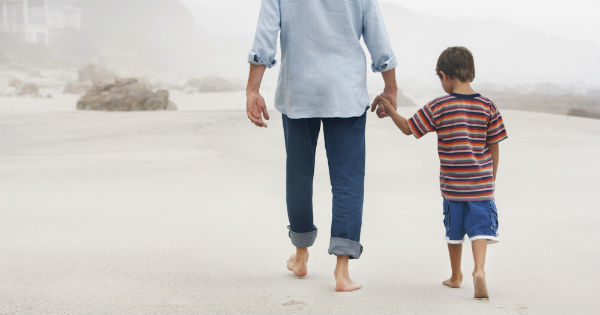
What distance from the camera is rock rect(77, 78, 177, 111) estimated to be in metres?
9.61

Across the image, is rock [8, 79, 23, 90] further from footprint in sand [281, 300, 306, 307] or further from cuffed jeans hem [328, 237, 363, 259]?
footprint in sand [281, 300, 306, 307]

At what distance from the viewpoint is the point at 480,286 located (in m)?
2.01

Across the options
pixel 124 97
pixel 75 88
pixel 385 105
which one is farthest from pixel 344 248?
pixel 75 88

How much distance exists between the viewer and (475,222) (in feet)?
6.84

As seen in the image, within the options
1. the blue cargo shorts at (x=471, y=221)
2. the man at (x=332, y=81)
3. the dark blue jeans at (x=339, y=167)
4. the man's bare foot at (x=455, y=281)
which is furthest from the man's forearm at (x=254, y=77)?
the man's bare foot at (x=455, y=281)

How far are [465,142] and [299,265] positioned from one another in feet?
2.36

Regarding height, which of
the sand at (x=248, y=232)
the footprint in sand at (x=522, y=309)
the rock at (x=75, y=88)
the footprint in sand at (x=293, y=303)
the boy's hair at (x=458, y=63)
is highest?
the boy's hair at (x=458, y=63)

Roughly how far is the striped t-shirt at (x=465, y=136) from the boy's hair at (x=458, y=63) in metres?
0.07

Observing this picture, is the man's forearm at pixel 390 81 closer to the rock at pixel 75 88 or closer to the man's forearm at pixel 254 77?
the man's forearm at pixel 254 77

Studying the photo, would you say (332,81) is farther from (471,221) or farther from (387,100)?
(471,221)

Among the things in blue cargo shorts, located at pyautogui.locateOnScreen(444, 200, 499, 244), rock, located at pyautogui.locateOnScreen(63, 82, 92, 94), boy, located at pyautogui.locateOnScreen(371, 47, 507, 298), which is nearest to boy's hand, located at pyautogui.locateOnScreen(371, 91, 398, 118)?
boy, located at pyautogui.locateOnScreen(371, 47, 507, 298)

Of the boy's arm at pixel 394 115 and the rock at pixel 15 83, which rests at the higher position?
the boy's arm at pixel 394 115

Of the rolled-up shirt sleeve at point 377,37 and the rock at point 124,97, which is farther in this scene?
the rock at point 124,97

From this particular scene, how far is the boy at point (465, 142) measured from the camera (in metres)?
2.06
